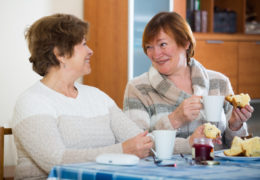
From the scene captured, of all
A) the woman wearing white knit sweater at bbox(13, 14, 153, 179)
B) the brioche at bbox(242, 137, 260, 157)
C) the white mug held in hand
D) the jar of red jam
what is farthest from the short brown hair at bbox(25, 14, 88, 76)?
the brioche at bbox(242, 137, 260, 157)

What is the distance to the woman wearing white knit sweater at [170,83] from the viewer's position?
2334mm

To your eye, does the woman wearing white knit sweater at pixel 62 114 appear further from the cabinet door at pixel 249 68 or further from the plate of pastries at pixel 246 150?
the cabinet door at pixel 249 68

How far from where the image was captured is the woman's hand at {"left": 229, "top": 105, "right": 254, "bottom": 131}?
81.4 inches

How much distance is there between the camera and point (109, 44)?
12.3 ft

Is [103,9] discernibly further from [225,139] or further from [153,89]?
[225,139]

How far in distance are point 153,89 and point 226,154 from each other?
0.84 m

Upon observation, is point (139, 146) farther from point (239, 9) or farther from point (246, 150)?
point (239, 9)

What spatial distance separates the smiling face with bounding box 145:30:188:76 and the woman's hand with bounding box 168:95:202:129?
0.35 metres

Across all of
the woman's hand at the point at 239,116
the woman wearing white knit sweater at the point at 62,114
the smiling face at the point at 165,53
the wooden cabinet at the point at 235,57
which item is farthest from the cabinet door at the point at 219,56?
the woman wearing white knit sweater at the point at 62,114

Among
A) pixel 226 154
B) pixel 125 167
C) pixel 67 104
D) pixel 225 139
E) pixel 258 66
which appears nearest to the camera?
pixel 125 167

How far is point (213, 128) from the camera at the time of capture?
173 cm

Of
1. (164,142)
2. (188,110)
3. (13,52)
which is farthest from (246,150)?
(13,52)

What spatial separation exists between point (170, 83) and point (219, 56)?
1668 mm

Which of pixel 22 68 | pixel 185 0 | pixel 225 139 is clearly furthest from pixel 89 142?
pixel 185 0
